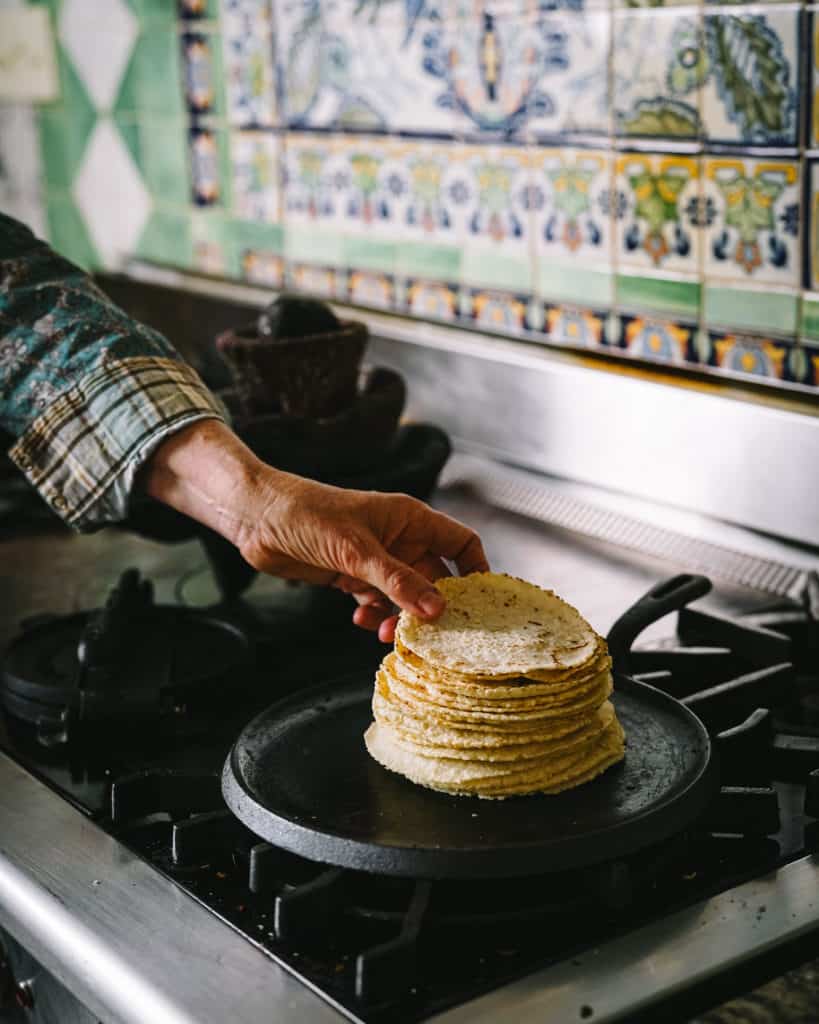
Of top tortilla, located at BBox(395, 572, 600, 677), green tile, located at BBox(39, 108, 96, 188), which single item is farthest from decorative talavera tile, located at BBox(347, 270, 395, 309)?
top tortilla, located at BBox(395, 572, 600, 677)

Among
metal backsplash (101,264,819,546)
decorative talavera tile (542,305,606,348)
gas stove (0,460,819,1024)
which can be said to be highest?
decorative talavera tile (542,305,606,348)

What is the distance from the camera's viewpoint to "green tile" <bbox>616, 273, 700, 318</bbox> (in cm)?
144

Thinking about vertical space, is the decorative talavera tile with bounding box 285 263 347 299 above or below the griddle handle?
above

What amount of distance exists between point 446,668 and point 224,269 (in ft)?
4.58

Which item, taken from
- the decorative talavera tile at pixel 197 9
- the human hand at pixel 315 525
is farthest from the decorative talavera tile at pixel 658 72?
the decorative talavera tile at pixel 197 9

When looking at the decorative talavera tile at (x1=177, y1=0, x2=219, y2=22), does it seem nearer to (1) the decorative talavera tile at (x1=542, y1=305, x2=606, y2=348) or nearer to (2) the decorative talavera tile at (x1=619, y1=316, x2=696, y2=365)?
(1) the decorative talavera tile at (x1=542, y1=305, x2=606, y2=348)

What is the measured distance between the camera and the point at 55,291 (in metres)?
1.19

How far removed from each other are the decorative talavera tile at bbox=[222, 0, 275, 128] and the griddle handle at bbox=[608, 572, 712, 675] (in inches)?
43.0

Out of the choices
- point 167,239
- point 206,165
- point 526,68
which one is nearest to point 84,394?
point 526,68

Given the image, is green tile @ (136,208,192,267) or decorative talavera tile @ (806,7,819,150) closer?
decorative talavera tile @ (806,7,819,150)

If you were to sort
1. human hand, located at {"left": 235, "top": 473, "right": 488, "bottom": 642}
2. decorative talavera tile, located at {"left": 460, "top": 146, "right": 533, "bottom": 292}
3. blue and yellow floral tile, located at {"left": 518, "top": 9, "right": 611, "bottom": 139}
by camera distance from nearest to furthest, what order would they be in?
human hand, located at {"left": 235, "top": 473, "right": 488, "bottom": 642} → blue and yellow floral tile, located at {"left": 518, "top": 9, "right": 611, "bottom": 139} → decorative talavera tile, located at {"left": 460, "top": 146, "right": 533, "bottom": 292}

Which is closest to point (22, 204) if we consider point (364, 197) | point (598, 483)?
point (364, 197)

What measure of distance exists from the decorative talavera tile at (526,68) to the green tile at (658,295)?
158mm

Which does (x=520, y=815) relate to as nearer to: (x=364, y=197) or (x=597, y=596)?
(x=597, y=596)
